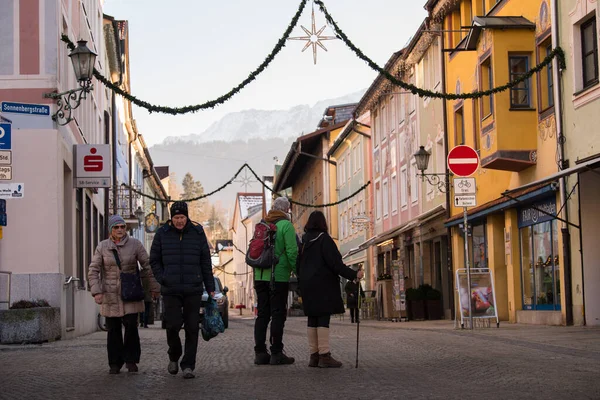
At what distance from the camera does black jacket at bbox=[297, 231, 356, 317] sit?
41.7 feet

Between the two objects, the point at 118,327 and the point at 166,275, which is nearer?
the point at 166,275

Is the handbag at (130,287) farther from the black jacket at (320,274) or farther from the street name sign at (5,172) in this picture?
the street name sign at (5,172)

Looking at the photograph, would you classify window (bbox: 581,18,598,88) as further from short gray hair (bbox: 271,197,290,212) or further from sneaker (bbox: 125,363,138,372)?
sneaker (bbox: 125,363,138,372)

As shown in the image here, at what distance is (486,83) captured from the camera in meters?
26.9

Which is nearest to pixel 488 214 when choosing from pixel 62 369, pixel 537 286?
pixel 537 286

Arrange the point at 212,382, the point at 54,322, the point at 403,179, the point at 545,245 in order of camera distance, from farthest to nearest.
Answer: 1. the point at 403,179
2. the point at 545,245
3. the point at 54,322
4. the point at 212,382

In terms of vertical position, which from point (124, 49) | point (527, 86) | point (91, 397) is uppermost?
point (124, 49)

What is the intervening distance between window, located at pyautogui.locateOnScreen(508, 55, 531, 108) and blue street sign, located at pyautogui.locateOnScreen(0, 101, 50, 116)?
11672 millimetres

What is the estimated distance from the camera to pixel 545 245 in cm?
2477

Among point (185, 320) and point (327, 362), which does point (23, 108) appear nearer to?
point (185, 320)

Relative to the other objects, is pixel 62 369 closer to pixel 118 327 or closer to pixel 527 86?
pixel 118 327

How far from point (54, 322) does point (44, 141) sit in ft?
12.1

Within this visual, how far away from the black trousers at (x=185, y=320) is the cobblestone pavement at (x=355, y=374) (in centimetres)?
26

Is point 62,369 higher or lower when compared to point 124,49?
lower
